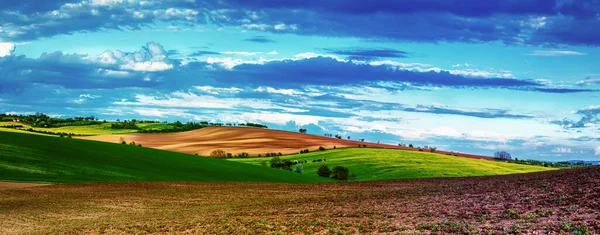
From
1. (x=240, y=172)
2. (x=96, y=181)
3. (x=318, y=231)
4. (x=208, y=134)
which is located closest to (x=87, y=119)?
(x=208, y=134)

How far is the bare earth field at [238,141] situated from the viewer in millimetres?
101938

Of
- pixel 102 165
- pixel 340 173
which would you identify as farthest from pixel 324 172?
pixel 102 165

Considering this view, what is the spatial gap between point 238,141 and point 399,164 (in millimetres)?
36298

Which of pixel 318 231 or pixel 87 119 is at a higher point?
pixel 87 119

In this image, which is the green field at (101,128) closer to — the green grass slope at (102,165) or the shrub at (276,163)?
the shrub at (276,163)

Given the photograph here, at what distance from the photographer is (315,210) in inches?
1174

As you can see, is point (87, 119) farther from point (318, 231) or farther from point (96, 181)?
point (318, 231)

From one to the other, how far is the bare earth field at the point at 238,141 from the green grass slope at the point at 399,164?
5920 millimetres

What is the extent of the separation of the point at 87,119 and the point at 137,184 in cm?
12790

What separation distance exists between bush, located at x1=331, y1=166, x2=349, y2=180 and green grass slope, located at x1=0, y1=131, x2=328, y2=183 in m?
7.62

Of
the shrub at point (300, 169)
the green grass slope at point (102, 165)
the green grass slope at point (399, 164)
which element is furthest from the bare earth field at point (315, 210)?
the green grass slope at point (399, 164)

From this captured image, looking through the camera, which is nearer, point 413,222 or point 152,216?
point 413,222

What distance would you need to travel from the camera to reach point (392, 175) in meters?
76.0

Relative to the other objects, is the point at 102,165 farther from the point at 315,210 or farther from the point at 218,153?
the point at 218,153
